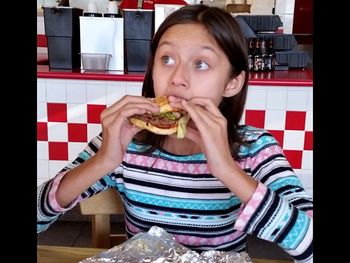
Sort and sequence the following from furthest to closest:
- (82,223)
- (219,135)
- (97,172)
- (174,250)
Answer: (82,223), (97,172), (219,135), (174,250)

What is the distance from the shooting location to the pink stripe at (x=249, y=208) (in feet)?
3.35

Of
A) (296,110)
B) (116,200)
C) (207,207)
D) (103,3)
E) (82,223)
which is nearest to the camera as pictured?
(207,207)

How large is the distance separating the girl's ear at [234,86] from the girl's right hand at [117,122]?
0.28m

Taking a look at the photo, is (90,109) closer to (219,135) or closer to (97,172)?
(97,172)

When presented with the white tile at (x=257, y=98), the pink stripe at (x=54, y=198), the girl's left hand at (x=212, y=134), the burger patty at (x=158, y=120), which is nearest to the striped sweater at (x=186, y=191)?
the pink stripe at (x=54, y=198)

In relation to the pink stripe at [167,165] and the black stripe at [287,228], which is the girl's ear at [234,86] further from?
the black stripe at [287,228]

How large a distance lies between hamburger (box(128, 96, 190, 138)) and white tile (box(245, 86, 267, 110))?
1.41 meters

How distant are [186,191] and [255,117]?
1485 mm

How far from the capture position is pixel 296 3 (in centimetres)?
525

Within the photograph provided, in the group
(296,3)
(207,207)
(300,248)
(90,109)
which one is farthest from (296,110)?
(296,3)

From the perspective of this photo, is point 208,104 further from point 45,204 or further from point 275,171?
point 45,204

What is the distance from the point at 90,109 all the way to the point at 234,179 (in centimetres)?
185

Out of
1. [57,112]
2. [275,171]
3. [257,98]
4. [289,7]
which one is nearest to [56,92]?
[57,112]

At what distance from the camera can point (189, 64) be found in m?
1.21
